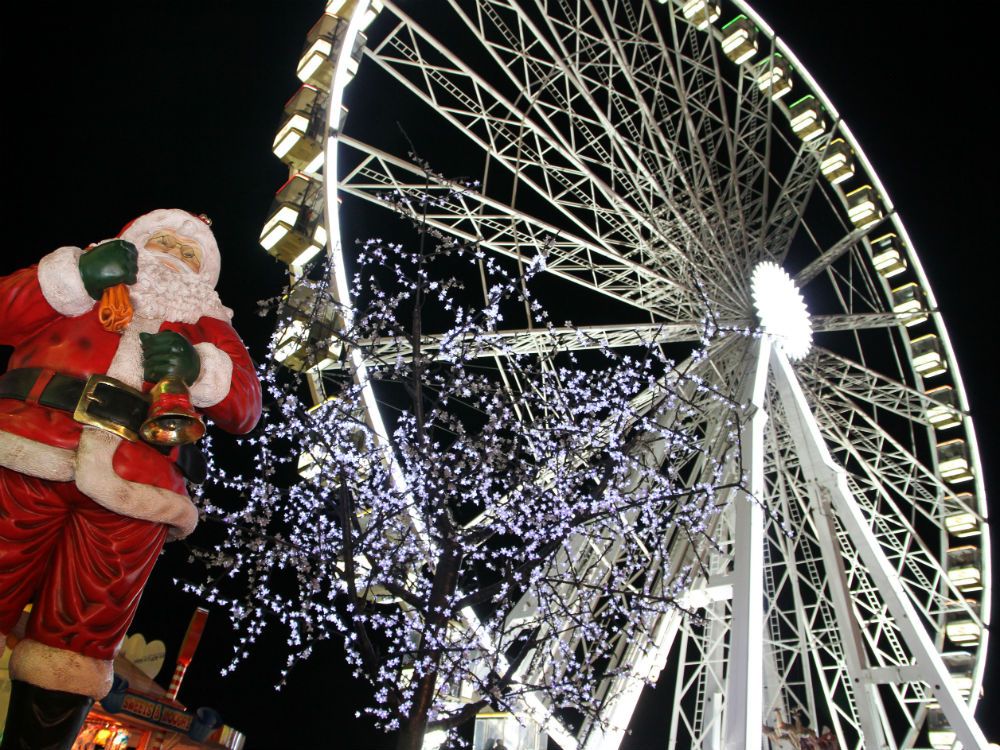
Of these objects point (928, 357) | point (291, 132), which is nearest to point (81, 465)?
point (291, 132)

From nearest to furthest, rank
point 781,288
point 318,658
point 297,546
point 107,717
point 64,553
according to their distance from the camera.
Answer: point 64,553 < point 297,546 < point 107,717 < point 781,288 < point 318,658

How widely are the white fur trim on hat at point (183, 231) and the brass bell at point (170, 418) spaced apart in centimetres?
80

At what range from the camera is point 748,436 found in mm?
10578

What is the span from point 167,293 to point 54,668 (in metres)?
1.65

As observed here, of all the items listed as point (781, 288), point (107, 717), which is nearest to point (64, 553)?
point (107, 717)

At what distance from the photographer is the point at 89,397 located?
12.0ft

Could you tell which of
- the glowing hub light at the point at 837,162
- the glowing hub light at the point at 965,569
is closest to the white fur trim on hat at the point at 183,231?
the glowing hub light at the point at 837,162

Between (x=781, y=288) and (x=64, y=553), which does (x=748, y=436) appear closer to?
(x=781, y=288)

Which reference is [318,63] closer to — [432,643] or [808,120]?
[432,643]

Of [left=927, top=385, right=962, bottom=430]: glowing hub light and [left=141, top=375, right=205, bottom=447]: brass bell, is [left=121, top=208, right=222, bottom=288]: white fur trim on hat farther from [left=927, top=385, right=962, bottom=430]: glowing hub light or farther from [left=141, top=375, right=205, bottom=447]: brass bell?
[left=927, top=385, right=962, bottom=430]: glowing hub light

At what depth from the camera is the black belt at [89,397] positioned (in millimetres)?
3611

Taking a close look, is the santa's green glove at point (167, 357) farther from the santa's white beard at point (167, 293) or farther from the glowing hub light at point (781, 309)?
the glowing hub light at point (781, 309)

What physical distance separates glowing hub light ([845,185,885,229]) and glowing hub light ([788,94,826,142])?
127 centimetres

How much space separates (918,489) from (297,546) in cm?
1143
